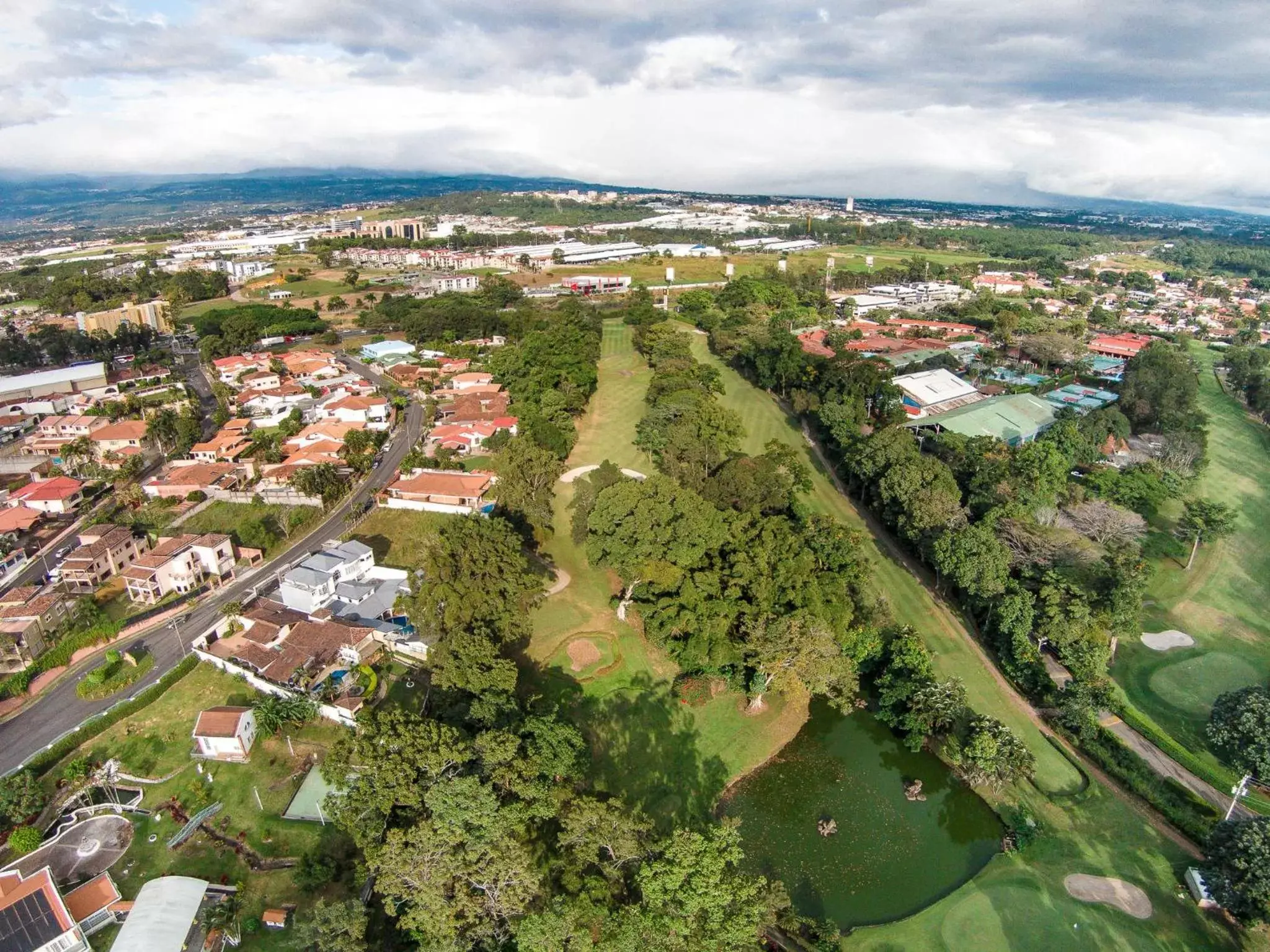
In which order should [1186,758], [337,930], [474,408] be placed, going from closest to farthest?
[337,930] < [1186,758] < [474,408]

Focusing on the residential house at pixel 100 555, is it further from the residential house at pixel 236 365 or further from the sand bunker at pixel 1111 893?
the sand bunker at pixel 1111 893

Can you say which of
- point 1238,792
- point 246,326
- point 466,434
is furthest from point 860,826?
point 246,326

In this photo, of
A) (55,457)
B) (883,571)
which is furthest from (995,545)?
(55,457)

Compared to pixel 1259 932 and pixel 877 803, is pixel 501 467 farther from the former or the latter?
pixel 1259 932

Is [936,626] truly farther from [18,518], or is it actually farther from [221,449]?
[18,518]

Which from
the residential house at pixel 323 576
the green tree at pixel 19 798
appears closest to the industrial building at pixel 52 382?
the residential house at pixel 323 576

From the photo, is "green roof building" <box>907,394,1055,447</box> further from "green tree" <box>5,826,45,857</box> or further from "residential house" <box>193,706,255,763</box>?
"green tree" <box>5,826,45,857</box>
